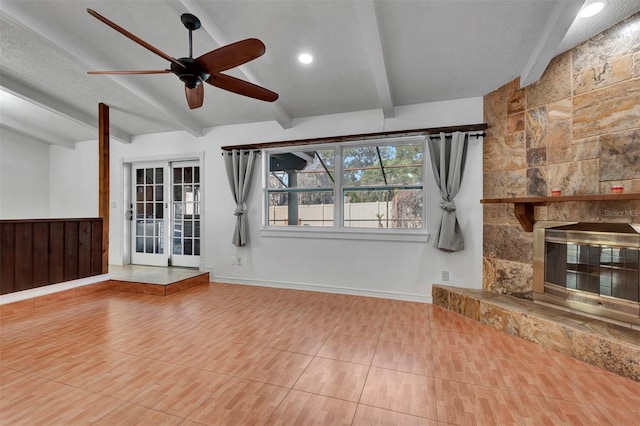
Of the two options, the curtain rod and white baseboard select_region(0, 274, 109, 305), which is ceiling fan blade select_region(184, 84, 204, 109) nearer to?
the curtain rod

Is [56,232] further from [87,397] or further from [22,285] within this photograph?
[87,397]

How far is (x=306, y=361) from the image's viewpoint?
2270mm

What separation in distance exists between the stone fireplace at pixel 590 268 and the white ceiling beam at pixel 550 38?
4.95 ft

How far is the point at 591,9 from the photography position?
2254 millimetres

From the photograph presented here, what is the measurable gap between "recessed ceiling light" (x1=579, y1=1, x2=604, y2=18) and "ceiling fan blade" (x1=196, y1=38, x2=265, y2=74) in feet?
8.25

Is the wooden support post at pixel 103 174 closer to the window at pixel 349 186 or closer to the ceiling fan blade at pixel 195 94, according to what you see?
the window at pixel 349 186

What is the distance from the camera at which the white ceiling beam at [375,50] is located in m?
2.30

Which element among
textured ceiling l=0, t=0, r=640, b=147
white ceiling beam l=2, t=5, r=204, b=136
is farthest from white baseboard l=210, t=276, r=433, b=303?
white ceiling beam l=2, t=5, r=204, b=136

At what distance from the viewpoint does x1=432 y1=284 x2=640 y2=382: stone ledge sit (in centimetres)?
210

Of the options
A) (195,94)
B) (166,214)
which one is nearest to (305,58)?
(195,94)

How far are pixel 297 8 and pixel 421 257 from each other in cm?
308

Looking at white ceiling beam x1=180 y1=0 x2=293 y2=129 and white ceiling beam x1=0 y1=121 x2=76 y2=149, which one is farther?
white ceiling beam x1=0 y1=121 x2=76 y2=149

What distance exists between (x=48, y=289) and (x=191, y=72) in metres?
3.60

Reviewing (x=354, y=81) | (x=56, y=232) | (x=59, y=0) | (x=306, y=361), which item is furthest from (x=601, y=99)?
(x=56, y=232)
